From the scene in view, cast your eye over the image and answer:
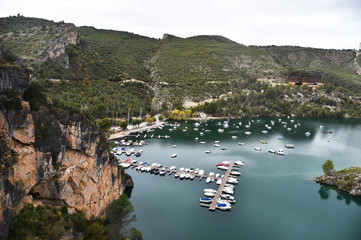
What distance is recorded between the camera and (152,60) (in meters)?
166

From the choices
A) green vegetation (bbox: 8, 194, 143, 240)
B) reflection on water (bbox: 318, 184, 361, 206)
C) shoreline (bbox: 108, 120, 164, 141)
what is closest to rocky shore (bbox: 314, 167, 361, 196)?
reflection on water (bbox: 318, 184, 361, 206)

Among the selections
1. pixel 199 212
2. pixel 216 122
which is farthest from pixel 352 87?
pixel 199 212

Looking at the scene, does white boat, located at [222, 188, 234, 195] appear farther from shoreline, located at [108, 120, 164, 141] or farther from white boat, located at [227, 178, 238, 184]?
shoreline, located at [108, 120, 164, 141]

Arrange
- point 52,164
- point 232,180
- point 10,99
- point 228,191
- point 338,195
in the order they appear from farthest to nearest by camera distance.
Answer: point 232,180 → point 338,195 → point 228,191 → point 52,164 → point 10,99

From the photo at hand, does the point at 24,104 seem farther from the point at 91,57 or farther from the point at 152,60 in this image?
the point at 152,60

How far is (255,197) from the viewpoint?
1896 inches

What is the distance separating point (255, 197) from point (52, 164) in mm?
36655

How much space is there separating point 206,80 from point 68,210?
124m

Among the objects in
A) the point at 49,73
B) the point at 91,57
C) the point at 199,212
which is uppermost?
the point at 91,57

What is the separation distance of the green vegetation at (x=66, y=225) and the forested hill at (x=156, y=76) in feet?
162

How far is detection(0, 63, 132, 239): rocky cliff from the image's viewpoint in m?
21.0

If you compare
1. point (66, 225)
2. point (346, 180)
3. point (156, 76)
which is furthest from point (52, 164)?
point (156, 76)

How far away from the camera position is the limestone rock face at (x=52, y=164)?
68.7 feet

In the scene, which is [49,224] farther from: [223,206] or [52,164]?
[223,206]
